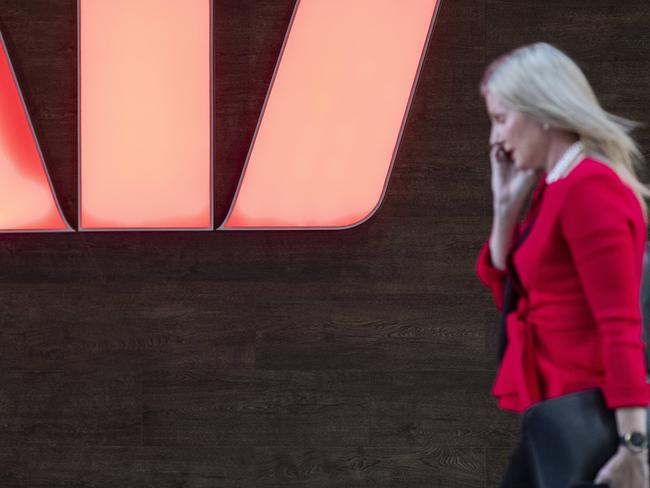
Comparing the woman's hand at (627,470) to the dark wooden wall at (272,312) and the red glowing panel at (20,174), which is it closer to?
the dark wooden wall at (272,312)

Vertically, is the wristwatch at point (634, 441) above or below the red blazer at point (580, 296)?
below

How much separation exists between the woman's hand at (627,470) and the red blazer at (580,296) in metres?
0.08

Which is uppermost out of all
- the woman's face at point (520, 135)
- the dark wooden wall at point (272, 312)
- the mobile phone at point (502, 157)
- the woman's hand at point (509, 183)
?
the woman's face at point (520, 135)

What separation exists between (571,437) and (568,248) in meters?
0.30

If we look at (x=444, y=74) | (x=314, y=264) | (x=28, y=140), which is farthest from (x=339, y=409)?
(x=28, y=140)

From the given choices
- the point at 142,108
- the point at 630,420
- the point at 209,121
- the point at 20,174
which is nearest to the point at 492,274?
the point at 630,420

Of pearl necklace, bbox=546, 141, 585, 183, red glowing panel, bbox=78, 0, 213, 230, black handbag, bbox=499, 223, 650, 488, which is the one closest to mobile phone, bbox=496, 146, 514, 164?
pearl necklace, bbox=546, 141, 585, 183

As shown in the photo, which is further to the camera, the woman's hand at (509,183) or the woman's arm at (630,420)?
the woman's hand at (509,183)

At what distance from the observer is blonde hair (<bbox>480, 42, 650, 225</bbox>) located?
4.18ft

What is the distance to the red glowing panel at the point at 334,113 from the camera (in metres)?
2.68

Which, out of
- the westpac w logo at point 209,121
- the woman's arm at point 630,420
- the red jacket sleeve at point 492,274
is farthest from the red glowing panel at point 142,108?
the woman's arm at point 630,420

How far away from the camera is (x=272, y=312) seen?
9.16 ft

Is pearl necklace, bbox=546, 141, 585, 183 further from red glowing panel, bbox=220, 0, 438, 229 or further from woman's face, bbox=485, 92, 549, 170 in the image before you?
red glowing panel, bbox=220, 0, 438, 229

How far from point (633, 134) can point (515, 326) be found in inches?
63.7
